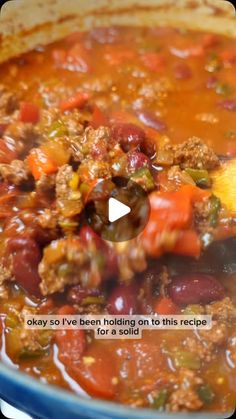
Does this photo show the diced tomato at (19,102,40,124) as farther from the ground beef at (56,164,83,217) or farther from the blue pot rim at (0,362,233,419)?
the blue pot rim at (0,362,233,419)

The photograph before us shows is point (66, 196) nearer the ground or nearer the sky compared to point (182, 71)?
nearer the sky

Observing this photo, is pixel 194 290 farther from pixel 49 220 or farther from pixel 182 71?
pixel 182 71

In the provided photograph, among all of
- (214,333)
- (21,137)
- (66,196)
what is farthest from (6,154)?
(214,333)

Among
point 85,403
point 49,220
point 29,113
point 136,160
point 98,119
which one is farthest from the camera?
point 29,113

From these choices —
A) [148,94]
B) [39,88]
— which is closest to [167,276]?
[148,94]

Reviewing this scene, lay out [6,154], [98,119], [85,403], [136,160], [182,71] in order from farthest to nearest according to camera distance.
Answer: [182,71], [98,119], [6,154], [136,160], [85,403]

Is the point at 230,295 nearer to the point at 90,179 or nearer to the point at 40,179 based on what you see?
the point at 90,179

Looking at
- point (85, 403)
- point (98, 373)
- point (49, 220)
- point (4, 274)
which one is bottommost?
point (98, 373)
